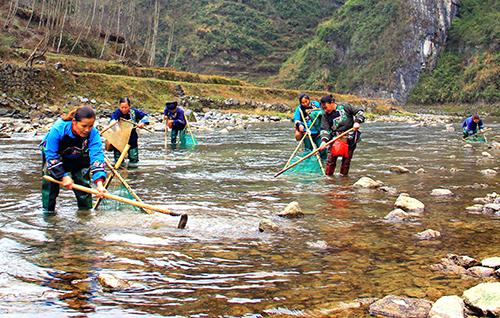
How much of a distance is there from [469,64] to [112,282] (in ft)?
365

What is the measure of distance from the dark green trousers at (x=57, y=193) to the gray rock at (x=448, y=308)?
19.0 feet

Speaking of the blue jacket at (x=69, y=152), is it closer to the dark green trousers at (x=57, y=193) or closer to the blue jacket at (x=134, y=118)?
the dark green trousers at (x=57, y=193)

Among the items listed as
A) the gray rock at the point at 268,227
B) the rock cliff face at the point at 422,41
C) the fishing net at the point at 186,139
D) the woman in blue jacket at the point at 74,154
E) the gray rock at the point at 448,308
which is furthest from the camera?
the rock cliff face at the point at 422,41

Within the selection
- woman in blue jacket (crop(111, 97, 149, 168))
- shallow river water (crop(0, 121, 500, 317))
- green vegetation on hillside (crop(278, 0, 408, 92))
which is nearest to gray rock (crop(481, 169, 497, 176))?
shallow river water (crop(0, 121, 500, 317))

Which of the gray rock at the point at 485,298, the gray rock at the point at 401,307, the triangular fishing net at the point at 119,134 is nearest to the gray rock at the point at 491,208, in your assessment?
the gray rock at the point at 485,298

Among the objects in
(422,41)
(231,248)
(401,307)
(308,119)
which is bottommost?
(231,248)

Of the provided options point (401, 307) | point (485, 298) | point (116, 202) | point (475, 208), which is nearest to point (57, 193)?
point (116, 202)

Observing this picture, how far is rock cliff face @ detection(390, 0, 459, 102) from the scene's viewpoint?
109125mm

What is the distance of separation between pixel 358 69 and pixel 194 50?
131ft

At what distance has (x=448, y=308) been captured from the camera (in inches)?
148

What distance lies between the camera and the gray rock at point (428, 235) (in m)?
6.18

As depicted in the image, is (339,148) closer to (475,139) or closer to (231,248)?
(231,248)

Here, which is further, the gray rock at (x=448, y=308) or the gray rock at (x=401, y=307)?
the gray rock at (x=401, y=307)

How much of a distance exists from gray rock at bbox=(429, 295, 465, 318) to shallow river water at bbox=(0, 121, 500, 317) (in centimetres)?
44
